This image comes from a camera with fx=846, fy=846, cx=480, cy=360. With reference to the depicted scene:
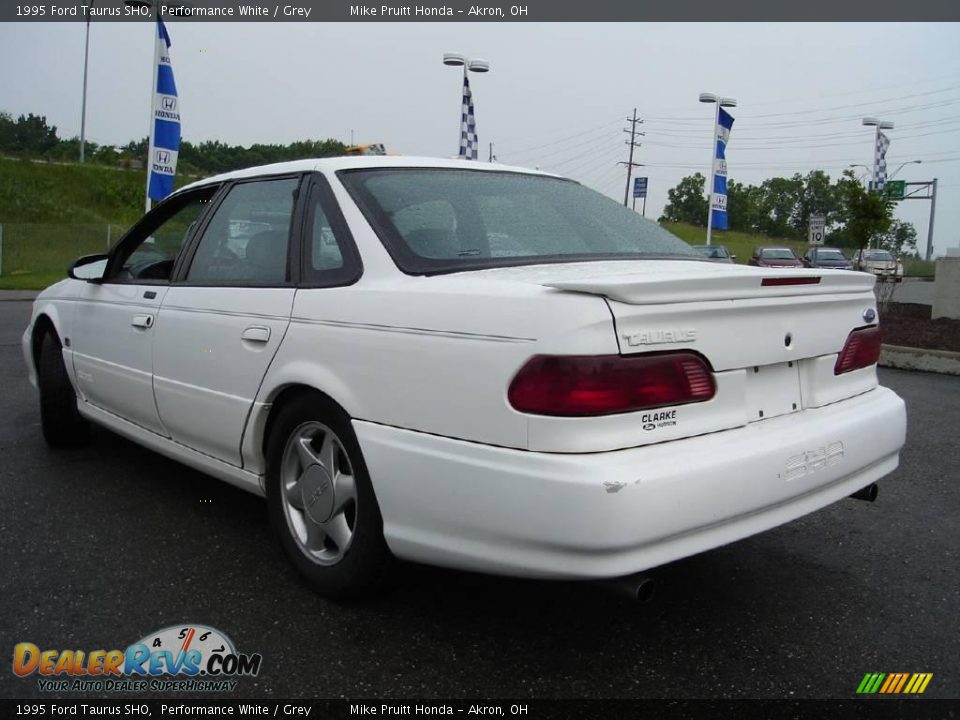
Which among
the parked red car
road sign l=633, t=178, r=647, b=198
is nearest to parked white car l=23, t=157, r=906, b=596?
the parked red car

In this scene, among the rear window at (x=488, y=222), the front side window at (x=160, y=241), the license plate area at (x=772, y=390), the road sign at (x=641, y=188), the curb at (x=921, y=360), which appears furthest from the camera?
the road sign at (x=641, y=188)

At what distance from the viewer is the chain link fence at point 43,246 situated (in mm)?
24031

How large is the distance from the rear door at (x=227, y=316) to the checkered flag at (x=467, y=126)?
14881mm

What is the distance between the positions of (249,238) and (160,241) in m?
1.01

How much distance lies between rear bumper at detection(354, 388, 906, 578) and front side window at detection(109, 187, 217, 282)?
185cm

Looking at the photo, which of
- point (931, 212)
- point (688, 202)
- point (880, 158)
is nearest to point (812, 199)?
point (688, 202)

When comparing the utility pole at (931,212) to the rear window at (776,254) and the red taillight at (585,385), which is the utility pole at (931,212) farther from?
the red taillight at (585,385)

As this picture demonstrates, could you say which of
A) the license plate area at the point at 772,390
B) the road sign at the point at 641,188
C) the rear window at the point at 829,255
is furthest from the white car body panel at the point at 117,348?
the road sign at the point at 641,188

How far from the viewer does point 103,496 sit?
4.06m

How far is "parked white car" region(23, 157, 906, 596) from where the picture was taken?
85.4 inches

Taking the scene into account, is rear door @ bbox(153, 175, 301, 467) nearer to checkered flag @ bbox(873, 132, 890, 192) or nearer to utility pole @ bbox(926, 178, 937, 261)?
checkered flag @ bbox(873, 132, 890, 192)

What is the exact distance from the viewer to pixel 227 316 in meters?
3.25

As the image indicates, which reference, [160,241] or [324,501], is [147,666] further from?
[160,241]

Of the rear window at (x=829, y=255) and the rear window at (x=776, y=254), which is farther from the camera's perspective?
the rear window at (x=829, y=255)
